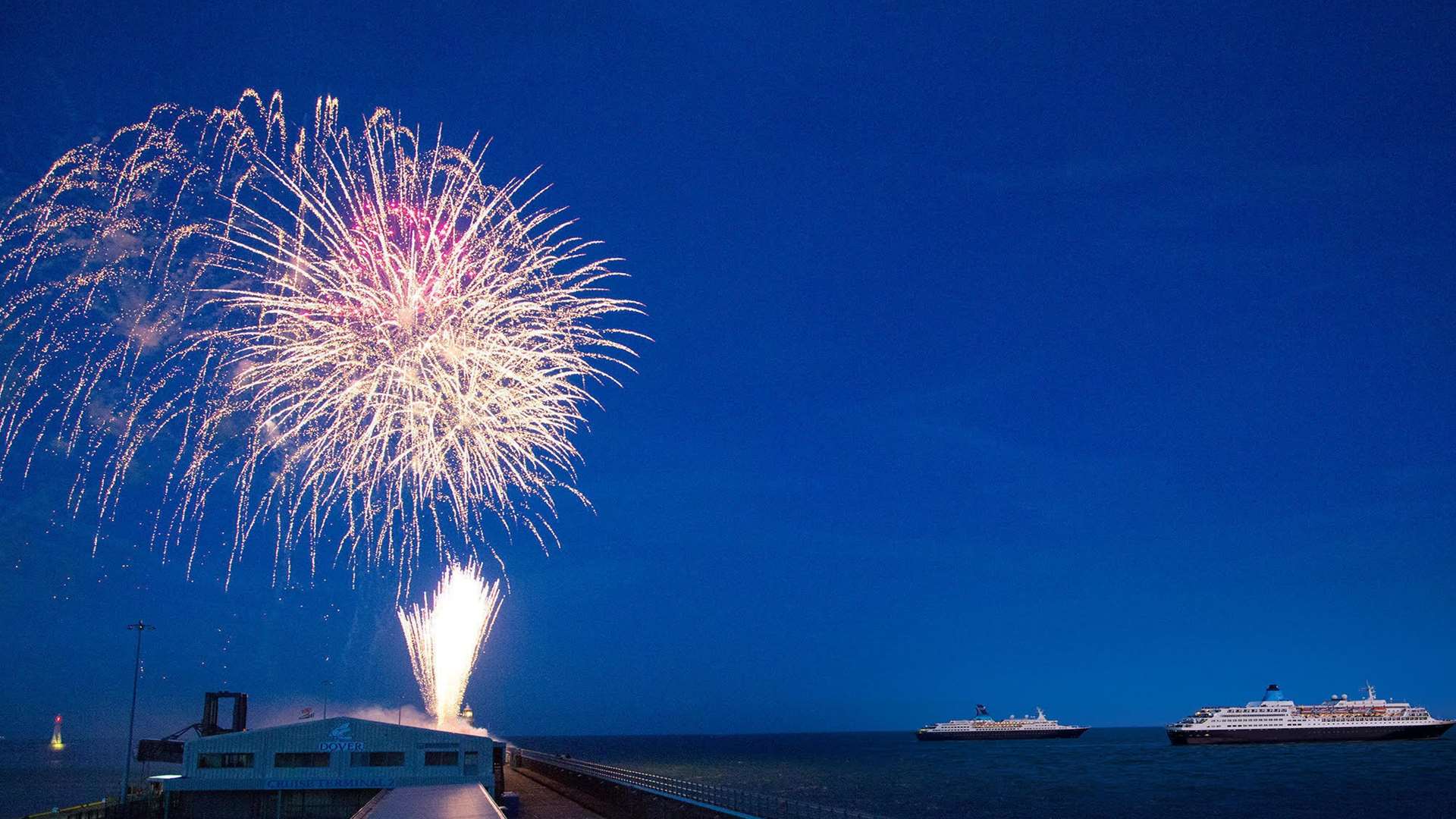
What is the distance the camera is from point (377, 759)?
4462 centimetres

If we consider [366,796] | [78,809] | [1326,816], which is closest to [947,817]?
[1326,816]

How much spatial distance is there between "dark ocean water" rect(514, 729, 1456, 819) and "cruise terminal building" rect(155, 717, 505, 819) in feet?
99.3

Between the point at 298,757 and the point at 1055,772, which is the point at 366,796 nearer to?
the point at 298,757

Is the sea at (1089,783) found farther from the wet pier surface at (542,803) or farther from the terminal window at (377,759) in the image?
the terminal window at (377,759)

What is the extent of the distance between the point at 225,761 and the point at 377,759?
6152mm

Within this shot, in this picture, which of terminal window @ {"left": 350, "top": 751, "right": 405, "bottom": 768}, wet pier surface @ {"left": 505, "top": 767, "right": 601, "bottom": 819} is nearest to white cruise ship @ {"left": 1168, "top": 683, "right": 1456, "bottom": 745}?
wet pier surface @ {"left": 505, "top": 767, "right": 601, "bottom": 819}

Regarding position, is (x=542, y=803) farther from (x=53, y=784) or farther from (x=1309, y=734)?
(x=1309, y=734)

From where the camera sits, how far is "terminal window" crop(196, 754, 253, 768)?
43312 mm

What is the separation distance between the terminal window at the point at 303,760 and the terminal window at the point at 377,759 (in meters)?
1.14

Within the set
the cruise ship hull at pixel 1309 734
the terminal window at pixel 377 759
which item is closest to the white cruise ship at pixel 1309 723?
the cruise ship hull at pixel 1309 734

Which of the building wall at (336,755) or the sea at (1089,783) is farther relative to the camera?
the sea at (1089,783)

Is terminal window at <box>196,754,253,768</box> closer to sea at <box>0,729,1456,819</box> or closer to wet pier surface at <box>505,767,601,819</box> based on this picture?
wet pier surface at <box>505,767,601,819</box>

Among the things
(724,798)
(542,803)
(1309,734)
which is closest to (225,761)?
(542,803)

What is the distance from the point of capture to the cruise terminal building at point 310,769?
141ft
